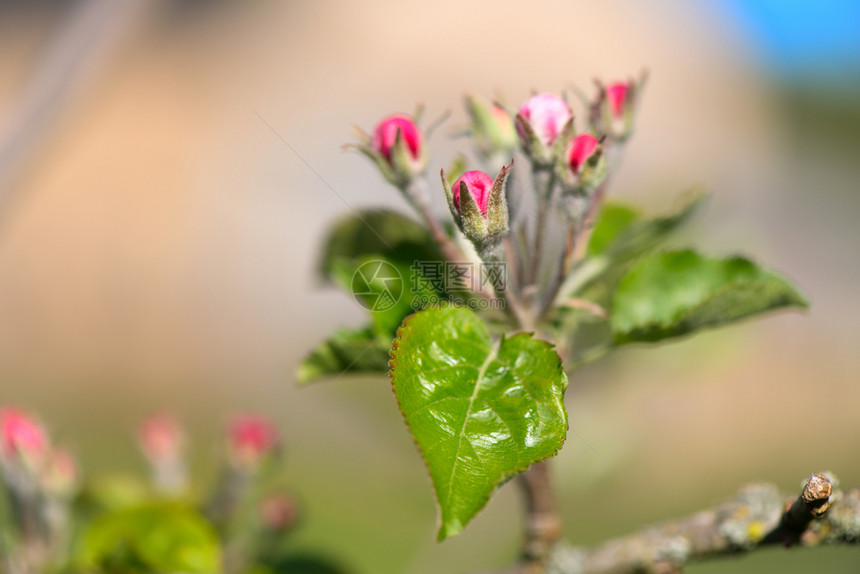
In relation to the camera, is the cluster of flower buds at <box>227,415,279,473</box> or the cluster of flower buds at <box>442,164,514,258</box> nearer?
the cluster of flower buds at <box>442,164,514,258</box>

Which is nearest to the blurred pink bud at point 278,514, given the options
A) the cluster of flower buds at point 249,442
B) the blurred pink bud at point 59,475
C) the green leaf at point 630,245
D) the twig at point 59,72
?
the cluster of flower buds at point 249,442

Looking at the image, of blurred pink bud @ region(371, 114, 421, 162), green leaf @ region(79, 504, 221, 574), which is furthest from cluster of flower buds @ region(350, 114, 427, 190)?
green leaf @ region(79, 504, 221, 574)

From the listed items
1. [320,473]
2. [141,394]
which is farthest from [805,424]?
[141,394]

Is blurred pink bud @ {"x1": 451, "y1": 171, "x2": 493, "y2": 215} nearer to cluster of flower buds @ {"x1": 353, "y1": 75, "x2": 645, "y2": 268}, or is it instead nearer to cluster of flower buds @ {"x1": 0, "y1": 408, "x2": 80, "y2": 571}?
cluster of flower buds @ {"x1": 353, "y1": 75, "x2": 645, "y2": 268}

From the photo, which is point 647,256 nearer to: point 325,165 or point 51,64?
point 51,64

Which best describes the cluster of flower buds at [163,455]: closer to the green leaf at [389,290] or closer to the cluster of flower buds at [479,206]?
the green leaf at [389,290]
